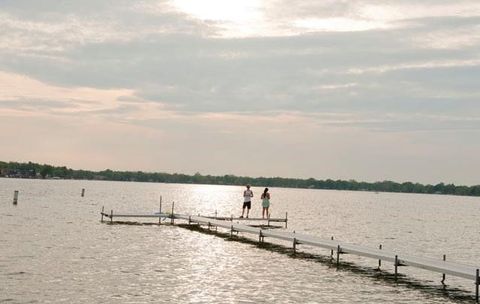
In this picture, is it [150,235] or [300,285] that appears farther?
[150,235]

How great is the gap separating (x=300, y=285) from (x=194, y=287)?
4.84 meters

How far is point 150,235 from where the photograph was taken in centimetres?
4791

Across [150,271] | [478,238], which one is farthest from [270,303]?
[478,238]

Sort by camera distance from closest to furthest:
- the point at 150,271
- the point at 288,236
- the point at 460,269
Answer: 1. the point at 460,269
2. the point at 150,271
3. the point at 288,236

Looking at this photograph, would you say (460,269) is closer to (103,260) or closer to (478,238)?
(103,260)

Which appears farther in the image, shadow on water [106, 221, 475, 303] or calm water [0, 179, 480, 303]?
shadow on water [106, 221, 475, 303]

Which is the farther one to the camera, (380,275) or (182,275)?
(380,275)

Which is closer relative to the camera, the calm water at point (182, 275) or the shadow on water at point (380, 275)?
the calm water at point (182, 275)

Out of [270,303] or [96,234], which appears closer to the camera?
[270,303]

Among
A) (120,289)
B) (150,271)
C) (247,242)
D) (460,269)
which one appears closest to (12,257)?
(150,271)

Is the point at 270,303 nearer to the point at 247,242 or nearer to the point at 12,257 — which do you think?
the point at 12,257

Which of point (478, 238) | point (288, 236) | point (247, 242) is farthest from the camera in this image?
point (478, 238)

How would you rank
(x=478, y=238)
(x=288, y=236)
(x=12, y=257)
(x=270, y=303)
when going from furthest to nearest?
(x=478, y=238) < (x=288, y=236) < (x=12, y=257) < (x=270, y=303)

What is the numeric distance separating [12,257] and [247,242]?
1790 cm
